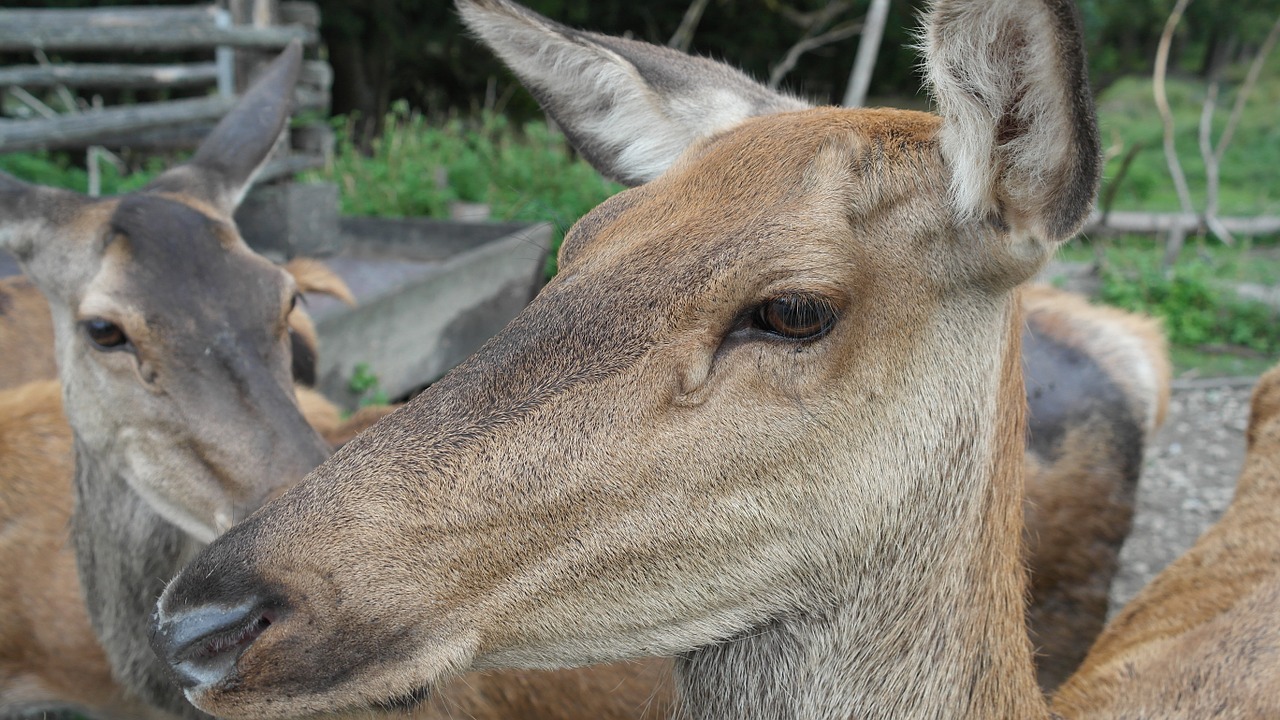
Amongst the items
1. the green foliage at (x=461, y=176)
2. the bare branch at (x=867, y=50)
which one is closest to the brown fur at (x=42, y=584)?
the green foliage at (x=461, y=176)

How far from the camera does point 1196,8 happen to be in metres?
19.8

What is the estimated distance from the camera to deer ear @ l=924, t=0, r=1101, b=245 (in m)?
1.56

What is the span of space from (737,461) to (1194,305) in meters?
10.1

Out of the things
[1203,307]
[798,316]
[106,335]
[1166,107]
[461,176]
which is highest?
[798,316]

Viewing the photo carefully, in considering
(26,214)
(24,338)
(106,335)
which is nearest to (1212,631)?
(106,335)

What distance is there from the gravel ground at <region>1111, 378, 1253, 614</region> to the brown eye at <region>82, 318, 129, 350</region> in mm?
4606

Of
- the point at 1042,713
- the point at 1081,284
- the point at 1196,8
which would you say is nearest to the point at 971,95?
the point at 1042,713

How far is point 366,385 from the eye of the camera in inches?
247

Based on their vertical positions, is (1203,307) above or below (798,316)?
below

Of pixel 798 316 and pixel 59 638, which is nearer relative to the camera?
pixel 798 316

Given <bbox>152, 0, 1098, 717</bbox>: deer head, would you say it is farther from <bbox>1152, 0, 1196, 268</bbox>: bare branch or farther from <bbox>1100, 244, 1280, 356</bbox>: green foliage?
<bbox>1152, 0, 1196, 268</bbox>: bare branch

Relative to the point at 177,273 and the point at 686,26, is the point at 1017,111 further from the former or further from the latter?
the point at 686,26

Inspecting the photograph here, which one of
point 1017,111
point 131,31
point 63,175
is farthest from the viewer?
point 63,175

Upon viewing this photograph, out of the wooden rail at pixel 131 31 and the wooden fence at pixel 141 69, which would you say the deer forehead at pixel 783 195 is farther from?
the wooden rail at pixel 131 31
